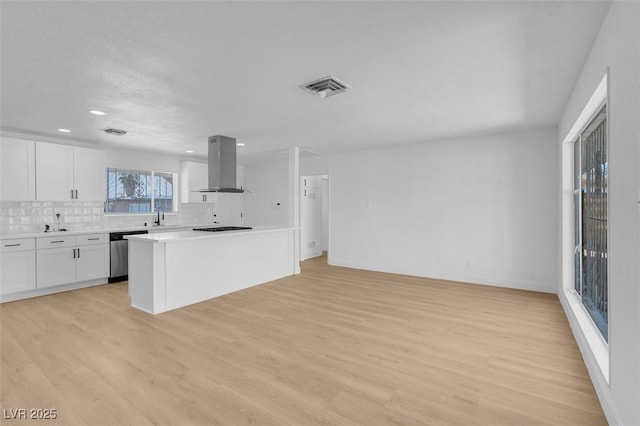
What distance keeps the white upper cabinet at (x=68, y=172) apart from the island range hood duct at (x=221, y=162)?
2062 mm

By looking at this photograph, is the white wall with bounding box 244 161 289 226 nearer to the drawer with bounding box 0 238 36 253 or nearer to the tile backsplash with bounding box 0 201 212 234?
the tile backsplash with bounding box 0 201 212 234

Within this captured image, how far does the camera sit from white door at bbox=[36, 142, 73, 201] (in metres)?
4.74

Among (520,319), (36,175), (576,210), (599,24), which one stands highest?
(599,24)

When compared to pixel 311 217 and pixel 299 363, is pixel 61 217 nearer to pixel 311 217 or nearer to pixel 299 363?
pixel 311 217

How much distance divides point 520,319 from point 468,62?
9.27 ft

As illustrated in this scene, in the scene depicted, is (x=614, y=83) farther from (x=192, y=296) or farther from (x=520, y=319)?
(x=192, y=296)

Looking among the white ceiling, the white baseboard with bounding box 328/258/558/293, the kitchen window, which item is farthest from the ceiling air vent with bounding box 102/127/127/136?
the white baseboard with bounding box 328/258/558/293

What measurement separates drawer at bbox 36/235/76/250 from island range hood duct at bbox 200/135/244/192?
2.24 metres

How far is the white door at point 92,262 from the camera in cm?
493

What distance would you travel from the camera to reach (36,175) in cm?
471

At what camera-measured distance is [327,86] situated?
2926 millimetres

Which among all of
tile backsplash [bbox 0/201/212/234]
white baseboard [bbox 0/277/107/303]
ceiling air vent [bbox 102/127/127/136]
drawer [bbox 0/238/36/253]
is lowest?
white baseboard [bbox 0/277/107/303]

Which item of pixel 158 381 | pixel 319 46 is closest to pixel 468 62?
pixel 319 46

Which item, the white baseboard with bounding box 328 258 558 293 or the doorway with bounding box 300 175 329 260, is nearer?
the white baseboard with bounding box 328 258 558 293
